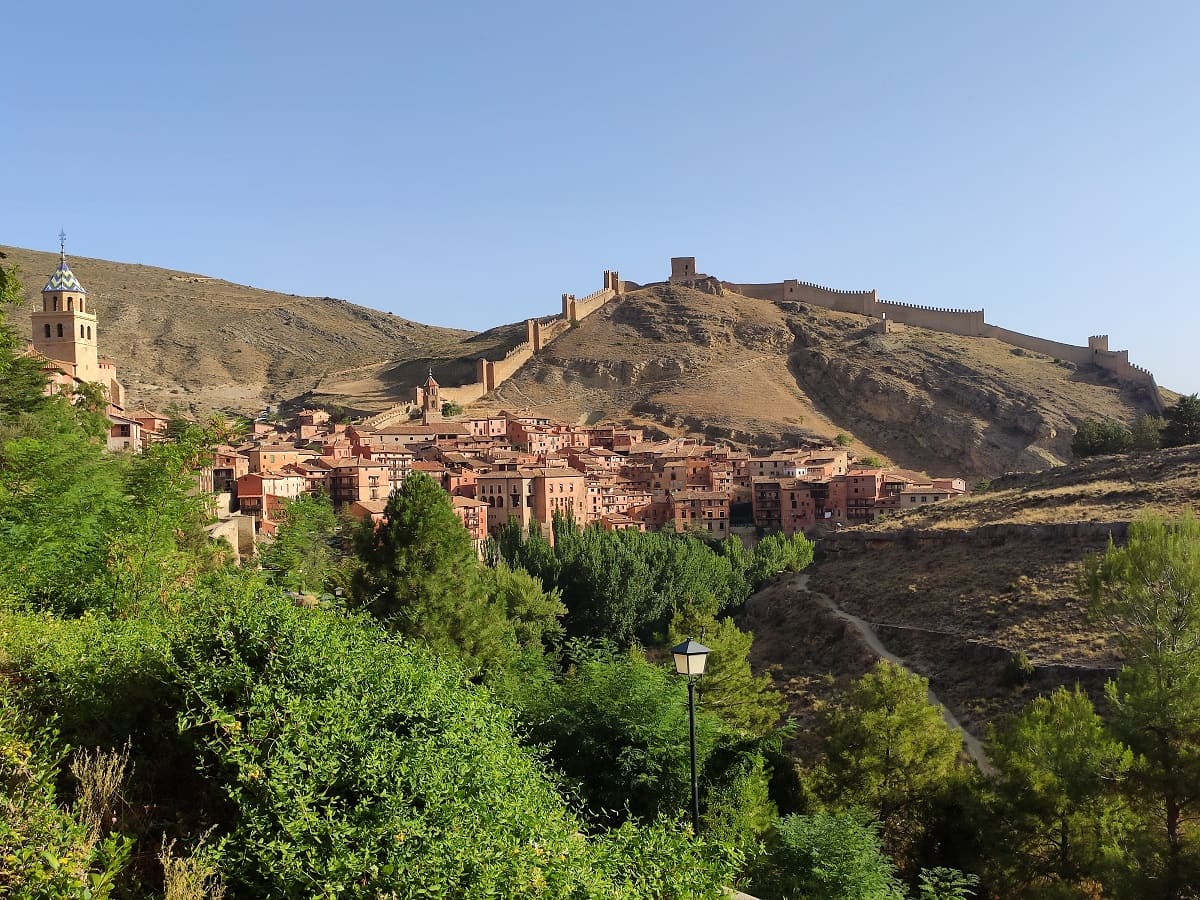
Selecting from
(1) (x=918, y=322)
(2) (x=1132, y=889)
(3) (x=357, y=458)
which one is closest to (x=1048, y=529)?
(2) (x=1132, y=889)

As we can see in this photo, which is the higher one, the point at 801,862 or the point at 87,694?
the point at 87,694

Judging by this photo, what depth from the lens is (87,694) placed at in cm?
593

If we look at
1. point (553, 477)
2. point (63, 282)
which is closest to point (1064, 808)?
point (553, 477)

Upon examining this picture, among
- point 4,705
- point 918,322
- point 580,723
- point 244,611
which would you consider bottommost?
point 580,723

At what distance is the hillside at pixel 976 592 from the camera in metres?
23.5

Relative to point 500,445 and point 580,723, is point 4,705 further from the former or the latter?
point 500,445

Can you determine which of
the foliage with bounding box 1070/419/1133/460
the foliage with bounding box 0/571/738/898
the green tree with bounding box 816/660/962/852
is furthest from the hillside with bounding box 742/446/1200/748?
the foliage with bounding box 1070/419/1133/460

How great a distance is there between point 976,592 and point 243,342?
319ft

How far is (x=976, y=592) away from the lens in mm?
28062

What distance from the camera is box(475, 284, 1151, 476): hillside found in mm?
78812

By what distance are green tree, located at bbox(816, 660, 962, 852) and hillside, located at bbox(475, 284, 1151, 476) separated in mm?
61380

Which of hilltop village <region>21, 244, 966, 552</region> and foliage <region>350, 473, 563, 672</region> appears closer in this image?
foliage <region>350, 473, 563, 672</region>

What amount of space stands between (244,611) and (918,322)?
330 ft

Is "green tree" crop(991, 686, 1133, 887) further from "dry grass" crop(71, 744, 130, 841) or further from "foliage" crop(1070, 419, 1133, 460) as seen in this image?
"foliage" crop(1070, 419, 1133, 460)
